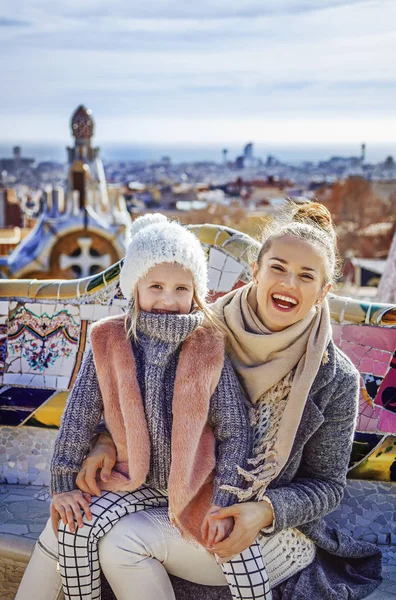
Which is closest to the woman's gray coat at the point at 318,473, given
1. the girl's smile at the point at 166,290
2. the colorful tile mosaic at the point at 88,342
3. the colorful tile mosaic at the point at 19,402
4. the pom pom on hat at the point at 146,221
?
the girl's smile at the point at 166,290

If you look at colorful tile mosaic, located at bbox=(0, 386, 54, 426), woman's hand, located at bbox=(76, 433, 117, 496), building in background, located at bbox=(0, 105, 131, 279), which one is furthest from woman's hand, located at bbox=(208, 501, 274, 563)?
building in background, located at bbox=(0, 105, 131, 279)

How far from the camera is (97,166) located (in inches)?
730

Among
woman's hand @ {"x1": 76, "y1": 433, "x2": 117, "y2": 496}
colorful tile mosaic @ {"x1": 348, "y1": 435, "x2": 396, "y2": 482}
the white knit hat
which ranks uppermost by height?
the white knit hat

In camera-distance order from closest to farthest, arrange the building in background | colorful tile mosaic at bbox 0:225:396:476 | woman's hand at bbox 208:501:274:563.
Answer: woman's hand at bbox 208:501:274:563
colorful tile mosaic at bbox 0:225:396:476
the building in background

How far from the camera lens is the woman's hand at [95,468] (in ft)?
8.31

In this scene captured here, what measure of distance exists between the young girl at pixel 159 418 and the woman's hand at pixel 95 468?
0.03 meters

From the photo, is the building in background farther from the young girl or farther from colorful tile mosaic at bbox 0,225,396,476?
the young girl

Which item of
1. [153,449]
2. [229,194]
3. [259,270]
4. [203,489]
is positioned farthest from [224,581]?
[229,194]

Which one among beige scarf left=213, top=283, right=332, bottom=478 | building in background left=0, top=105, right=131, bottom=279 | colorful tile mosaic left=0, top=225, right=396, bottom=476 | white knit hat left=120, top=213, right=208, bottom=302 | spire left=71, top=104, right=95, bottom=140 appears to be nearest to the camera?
beige scarf left=213, top=283, right=332, bottom=478

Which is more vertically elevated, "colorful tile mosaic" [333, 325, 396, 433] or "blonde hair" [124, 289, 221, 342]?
"blonde hair" [124, 289, 221, 342]

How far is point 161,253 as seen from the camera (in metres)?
2.61

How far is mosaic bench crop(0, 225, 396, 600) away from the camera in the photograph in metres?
3.26

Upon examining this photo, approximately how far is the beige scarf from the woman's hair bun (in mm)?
280

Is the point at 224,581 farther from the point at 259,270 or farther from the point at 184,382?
the point at 259,270
